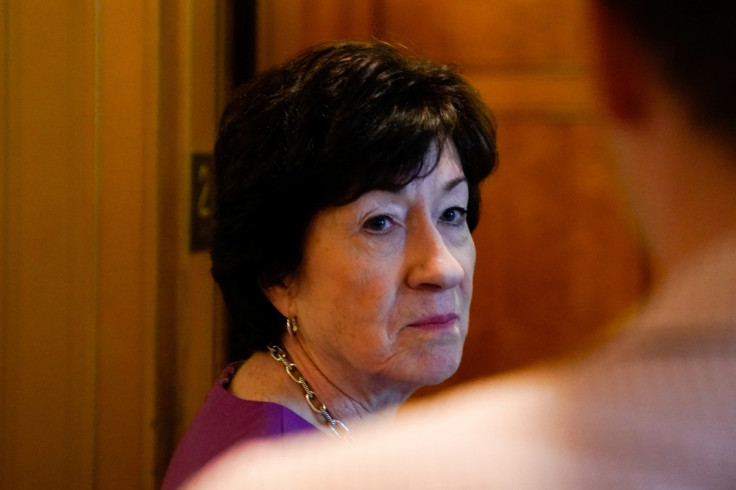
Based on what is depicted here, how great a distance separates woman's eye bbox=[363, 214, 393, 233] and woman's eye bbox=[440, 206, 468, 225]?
0.32 ft

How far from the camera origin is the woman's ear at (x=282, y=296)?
1.29 meters

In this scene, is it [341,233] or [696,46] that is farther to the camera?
[341,233]

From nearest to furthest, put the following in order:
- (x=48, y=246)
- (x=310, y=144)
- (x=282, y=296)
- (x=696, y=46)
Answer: (x=696, y=46) < (x=310, y=144) < (x=282, y=296) < (x=48, y=246)

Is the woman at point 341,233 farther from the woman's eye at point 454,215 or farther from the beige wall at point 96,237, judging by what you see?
the beige wall at point 96,237

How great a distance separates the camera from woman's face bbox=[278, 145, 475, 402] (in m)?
1.22

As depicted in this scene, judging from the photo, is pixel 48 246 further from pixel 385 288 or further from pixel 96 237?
pixel 385 288

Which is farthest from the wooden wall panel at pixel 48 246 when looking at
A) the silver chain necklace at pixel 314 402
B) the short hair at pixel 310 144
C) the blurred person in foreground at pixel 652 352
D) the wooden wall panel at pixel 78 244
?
the blurred person in foreground at pixel 652 352

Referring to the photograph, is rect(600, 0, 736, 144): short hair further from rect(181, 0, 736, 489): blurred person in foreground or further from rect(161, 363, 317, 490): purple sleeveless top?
rect(161, 363, 317, 490): purple sleeveless top

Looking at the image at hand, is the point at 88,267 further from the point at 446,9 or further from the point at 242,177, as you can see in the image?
the point at 446,9

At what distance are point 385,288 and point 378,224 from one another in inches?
3.7

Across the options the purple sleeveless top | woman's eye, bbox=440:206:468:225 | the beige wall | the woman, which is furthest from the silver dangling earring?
the beige wall

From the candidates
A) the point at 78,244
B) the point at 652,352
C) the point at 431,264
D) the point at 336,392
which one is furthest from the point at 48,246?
the point at 652,352

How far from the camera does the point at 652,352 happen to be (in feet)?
1.23

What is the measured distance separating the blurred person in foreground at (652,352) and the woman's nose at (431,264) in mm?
815
